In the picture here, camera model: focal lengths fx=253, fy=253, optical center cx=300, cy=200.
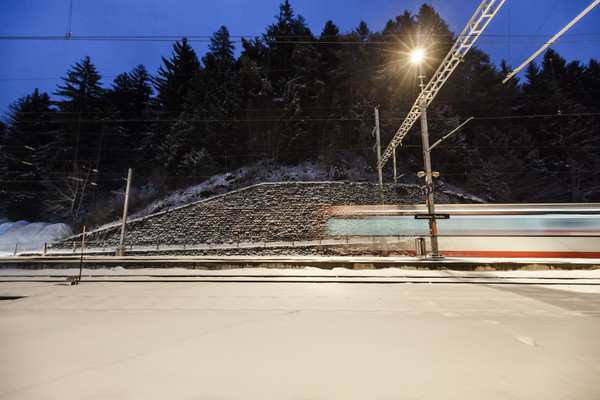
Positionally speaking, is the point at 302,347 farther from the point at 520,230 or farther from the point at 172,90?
the point at 172,90

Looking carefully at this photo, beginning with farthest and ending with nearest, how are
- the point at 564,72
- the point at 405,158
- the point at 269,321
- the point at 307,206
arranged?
the point at 564,72, the point at 405,158, the point at 307,206, the point at 269,321

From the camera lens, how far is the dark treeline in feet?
102

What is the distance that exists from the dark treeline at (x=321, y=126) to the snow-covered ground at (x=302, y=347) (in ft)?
90.3

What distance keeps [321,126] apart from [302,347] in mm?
34308

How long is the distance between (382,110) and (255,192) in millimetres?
19970

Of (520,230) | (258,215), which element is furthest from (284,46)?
(520,230)

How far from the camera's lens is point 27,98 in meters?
→ 41.6

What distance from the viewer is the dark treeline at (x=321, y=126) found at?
31.0 metres

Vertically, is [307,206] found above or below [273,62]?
below

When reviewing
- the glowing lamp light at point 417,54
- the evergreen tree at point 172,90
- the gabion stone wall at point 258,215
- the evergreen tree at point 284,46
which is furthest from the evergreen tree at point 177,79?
the glowing lamp light at point 417,54

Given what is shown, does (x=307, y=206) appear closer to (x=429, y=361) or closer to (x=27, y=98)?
(x=429, y=361)

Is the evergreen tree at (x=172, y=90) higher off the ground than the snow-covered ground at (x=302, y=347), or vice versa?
the evergreen tree at (x=172, y=90)

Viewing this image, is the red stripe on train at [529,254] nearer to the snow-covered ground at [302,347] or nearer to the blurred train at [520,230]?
the blurred train at [520,230]

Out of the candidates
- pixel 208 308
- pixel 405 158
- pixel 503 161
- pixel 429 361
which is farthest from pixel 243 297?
pixel 503 161
